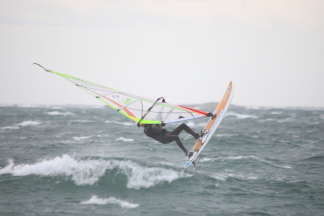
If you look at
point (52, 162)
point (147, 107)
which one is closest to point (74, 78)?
point (147, 107)

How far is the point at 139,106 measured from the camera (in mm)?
9719

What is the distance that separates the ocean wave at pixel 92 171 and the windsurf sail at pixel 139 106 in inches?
151

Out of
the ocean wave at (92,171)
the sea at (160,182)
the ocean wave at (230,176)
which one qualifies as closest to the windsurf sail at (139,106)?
the sea at (160,182)

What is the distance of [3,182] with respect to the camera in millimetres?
12469

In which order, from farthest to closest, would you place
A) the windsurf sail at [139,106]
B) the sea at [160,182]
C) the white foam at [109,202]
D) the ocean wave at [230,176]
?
1. the ocean wave at [230,176]
2. the white foam at [109,202]
3. the sea at [160,182]
4. the windsurf sail at [139,106]

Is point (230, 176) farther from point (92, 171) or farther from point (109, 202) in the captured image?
point (92, 171)

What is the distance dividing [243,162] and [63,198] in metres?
7.99

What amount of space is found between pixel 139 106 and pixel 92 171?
17.0 ft

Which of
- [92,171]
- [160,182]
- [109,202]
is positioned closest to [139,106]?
[109,202]

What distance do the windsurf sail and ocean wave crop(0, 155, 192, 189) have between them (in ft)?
12.6

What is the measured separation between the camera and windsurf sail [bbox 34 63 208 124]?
364 inches

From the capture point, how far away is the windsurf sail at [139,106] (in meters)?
9.24

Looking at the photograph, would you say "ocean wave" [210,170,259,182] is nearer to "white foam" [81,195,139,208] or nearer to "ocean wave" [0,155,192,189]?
"ocean wave" [0,155,192,189]

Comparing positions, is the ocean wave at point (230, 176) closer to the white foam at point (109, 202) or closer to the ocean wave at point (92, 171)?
the ocean wave at point (92, 171)
